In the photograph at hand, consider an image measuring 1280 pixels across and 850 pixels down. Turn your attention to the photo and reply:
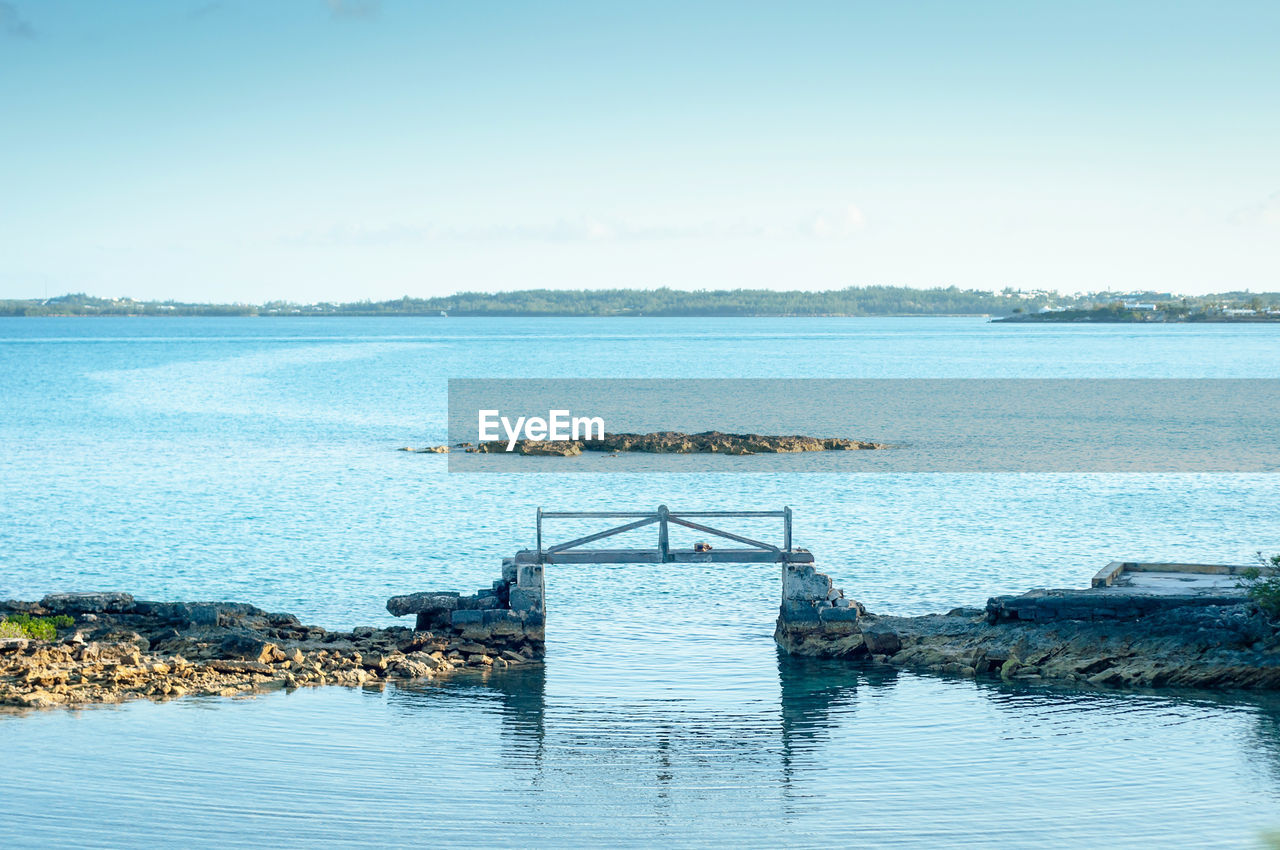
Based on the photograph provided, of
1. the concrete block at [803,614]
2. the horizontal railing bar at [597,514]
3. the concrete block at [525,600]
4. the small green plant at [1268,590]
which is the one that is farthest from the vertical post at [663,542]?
the small green plant at [1268,590]

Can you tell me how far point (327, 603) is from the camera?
28.3 meters

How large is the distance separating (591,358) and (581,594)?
15215cm

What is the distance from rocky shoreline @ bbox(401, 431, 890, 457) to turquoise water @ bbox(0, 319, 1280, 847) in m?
→ 8.08

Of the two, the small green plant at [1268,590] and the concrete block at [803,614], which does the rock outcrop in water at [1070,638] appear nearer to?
the concrete block at [803,614]

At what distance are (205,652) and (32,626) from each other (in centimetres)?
348

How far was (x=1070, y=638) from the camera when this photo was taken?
21.2 m

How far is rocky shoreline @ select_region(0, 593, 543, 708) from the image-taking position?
63.6 ft

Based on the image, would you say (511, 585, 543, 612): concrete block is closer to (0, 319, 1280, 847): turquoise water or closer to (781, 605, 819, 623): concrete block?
(0, 319, 1280, 847): turquoise water

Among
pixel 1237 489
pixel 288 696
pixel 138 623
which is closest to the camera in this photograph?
pixel 288 696

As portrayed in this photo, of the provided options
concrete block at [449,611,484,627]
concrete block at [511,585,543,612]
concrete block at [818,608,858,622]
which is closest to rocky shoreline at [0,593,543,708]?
concrete block at [449,611,484,627]

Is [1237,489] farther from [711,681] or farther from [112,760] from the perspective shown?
[112,760]

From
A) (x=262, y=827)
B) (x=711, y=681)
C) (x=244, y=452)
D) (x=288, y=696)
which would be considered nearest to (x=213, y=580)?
(x=288, y=696)

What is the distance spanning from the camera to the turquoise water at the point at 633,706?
14.5 m

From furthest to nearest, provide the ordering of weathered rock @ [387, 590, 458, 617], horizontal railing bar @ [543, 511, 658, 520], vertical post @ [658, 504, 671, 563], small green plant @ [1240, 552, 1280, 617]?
weathered rock @ [387, 590, 458, 617] → vertical post @ [658, 504, 671, 563] → horizontal railing bar @ [543, 511, 658, 520] → small green plant @ [1240, 552, 1280, 617]
